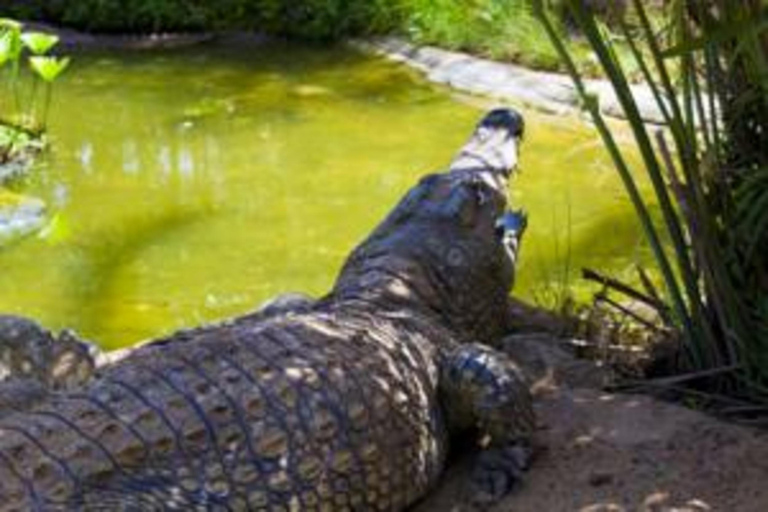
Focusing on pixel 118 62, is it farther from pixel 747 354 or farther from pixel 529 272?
pixel 747 354

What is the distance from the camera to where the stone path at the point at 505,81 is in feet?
25.3

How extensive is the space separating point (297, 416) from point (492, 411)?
1.77 feet

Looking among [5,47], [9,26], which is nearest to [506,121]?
[5,47]

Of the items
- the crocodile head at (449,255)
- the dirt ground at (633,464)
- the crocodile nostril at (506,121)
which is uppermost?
the crocodile nostril at (506,121)

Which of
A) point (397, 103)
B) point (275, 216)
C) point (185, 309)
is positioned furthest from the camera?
point (397, 103)

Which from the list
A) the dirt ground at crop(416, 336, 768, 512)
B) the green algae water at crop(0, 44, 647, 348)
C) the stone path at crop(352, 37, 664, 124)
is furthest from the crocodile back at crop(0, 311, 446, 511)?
the stone path at crop(352, 37, 664, 124)

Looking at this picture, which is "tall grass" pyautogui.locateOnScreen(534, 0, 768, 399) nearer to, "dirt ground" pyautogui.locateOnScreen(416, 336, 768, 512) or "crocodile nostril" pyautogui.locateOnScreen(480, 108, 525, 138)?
"dirt ground" pyautogui.locateOnScreen(416, 336, 768, 512)

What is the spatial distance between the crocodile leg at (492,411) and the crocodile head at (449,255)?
1.42ft

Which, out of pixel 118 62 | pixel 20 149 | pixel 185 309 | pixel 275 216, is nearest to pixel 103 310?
pixel 185 309

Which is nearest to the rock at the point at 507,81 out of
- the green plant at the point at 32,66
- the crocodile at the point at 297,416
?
the green plant at the point at 32,66

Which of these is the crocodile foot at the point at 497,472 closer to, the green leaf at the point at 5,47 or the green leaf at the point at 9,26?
the green leaf at the point at 5,47

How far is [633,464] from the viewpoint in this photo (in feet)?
10.8

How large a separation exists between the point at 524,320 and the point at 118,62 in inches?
259

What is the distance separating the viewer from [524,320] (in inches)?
183
